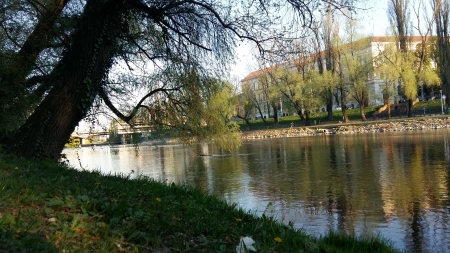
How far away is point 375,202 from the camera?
1134 centimetres

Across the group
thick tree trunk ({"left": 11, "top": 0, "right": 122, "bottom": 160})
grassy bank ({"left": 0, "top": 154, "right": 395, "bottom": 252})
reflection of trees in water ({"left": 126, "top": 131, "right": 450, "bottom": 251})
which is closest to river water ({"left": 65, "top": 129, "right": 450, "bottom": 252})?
reflection of trees in water ({"left": 126, "top": 131, "right": 450, "bottom": 251})

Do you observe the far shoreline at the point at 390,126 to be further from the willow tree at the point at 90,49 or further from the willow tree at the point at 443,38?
the willow tree at the point at 90,49

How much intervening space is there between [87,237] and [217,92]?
1022 centimetres

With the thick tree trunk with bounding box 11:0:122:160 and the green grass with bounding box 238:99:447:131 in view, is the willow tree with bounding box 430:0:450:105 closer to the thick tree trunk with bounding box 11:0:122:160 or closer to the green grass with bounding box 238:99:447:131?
the green grass with bounding box 238:99:447:131

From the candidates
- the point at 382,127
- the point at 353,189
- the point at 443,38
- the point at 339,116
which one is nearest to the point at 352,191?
the point at 353,189

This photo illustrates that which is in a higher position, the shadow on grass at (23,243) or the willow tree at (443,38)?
the willow tree at (443,38)

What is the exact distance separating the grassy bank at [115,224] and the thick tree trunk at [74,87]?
7.89 feet

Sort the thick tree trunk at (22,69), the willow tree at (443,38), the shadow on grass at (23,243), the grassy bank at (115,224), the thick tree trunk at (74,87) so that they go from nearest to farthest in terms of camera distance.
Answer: the shadow on grass at (23,243), the grassy bank at (115,224), the thick tree trunk at (74,87), the thick tree trunk at (22,69), the willow tree at (443,38)

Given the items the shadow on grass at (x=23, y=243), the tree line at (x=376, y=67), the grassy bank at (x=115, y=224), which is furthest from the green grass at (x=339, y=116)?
the shadow on grass at (x=23, y=243)

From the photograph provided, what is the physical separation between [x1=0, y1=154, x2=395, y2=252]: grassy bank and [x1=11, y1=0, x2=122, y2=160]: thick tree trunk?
94.7 inches

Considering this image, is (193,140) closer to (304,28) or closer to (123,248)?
(304,28)

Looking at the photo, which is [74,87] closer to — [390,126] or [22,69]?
[22,69]

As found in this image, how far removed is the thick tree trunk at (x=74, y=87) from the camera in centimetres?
882

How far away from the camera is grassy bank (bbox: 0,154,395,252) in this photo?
12.1ft
